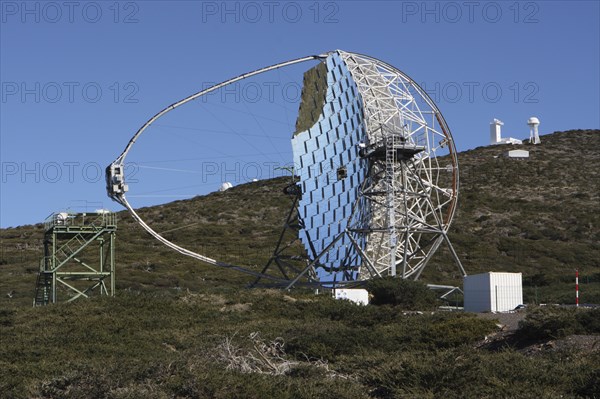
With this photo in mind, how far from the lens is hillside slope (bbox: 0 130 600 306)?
2435 inches

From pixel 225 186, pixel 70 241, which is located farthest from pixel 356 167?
pixel 225 186

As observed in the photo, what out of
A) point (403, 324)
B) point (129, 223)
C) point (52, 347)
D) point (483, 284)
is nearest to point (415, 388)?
point (403, 324)

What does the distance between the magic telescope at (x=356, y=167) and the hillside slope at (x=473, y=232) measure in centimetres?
677

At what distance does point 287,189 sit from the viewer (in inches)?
1807

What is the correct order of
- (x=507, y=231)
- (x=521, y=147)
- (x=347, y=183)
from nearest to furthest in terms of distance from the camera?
(x=347, y=183)
(x=507, y=231)
(x=521, y=147)

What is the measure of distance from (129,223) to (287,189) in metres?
47.2

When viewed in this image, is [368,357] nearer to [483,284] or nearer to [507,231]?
[483,284]

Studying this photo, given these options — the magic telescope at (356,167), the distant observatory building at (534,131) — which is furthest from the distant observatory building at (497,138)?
the magic telescope at (356,167)

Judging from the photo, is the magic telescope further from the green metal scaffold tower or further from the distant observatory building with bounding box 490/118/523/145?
the distant observatory building with bounding box 490/118/523/145

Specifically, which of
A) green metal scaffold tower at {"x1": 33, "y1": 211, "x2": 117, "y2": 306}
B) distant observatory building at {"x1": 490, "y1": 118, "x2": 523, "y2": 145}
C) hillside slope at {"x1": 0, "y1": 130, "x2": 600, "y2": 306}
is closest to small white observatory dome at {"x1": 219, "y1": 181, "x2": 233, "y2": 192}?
hillside slope at {"x1": 0, "y1": 130, "x2": 600, "y2": 306}

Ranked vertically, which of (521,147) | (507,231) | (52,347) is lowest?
(52,347)

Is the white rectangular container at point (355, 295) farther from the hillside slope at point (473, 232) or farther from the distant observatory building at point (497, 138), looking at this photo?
the distant observatory building at point (497, 138)

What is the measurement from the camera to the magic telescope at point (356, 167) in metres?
41.8

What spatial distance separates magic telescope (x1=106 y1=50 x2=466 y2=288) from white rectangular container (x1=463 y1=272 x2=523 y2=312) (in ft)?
11.4
